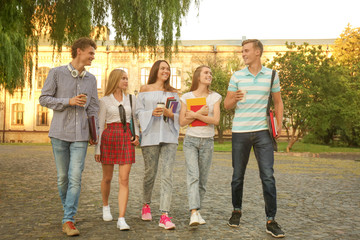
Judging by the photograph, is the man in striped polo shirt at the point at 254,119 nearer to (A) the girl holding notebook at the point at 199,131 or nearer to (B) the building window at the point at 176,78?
(A) the girl holding notebook at the point at 199,131

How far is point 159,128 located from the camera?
4762 millimetres

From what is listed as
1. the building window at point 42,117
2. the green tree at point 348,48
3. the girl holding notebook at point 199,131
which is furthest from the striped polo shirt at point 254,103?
the building window at point 42,117

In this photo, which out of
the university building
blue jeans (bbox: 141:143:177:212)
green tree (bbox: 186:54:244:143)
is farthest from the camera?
the university building

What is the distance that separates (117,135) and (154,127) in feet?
1.50

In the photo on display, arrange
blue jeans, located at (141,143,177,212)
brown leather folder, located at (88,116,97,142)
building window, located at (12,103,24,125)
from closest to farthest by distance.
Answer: brown leather folder, located at (88,116,97,142) → blue jeans, located at (141,143,177,212) → building window, located at (12,103,24,125)

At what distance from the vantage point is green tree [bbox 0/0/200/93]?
333 inches

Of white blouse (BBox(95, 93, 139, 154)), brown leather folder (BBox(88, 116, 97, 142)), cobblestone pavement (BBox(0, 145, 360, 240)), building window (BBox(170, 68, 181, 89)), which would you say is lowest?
cobblestone pavement (BBox(0, 145, 360, 240))

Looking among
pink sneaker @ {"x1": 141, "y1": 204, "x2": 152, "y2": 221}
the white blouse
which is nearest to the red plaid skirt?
the white blouse

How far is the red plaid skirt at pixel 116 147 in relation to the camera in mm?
4680

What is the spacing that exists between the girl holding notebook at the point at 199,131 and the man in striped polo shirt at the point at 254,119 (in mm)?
284

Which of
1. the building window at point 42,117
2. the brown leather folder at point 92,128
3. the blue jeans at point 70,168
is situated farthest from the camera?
the building window at point 42,117

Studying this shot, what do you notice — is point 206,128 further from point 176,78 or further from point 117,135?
point 176,78

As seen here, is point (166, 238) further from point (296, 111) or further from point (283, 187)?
point (296, 111)

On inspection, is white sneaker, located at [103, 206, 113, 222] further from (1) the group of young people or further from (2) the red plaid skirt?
(2) the red plaid skirt
